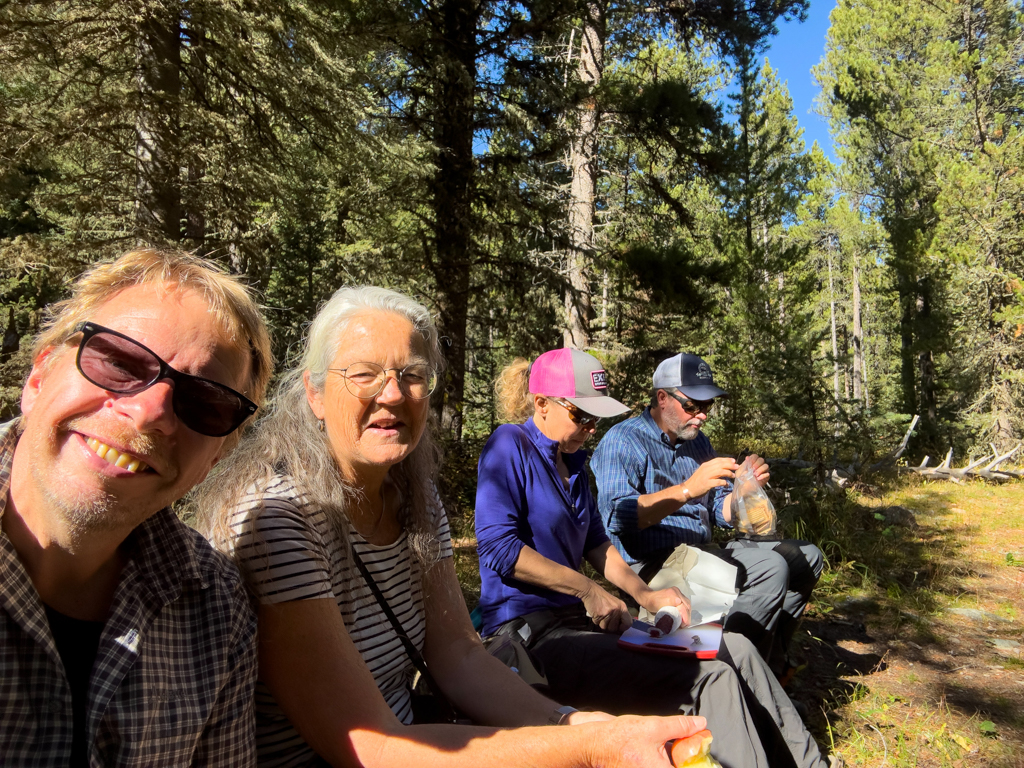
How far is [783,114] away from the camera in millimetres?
27797

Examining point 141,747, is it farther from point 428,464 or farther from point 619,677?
point 619,677

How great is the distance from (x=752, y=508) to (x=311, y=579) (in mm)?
2547

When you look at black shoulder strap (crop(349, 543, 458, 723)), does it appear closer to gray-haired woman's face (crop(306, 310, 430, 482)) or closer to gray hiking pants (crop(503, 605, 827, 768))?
gray-haired woman's face (crop(306, 310, 430, 482))

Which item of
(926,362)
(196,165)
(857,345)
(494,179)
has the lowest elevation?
(926,362)

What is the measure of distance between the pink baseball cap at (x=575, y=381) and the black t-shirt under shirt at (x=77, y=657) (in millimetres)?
1975

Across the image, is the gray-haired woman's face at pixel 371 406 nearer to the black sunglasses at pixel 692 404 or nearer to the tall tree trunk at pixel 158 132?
the black sunglasses at pixel 692 404

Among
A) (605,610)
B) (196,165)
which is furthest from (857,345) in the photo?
(605,610)

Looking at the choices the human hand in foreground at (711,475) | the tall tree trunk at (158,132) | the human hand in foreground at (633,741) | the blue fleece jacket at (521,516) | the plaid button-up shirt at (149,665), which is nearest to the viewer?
the plaid button-up shirt at (149,665)

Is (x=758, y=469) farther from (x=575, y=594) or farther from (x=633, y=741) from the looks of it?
(x=633, y=741)

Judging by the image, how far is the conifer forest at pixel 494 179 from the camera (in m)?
5.58

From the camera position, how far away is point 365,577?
1.71 meters

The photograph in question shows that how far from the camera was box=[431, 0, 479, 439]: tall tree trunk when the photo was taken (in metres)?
7.87

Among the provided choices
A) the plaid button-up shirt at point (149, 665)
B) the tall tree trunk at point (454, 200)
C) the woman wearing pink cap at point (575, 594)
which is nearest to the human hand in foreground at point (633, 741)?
the plaid button-up shirt at point (149, 665)

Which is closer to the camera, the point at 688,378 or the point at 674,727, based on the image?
the point at 674,727
